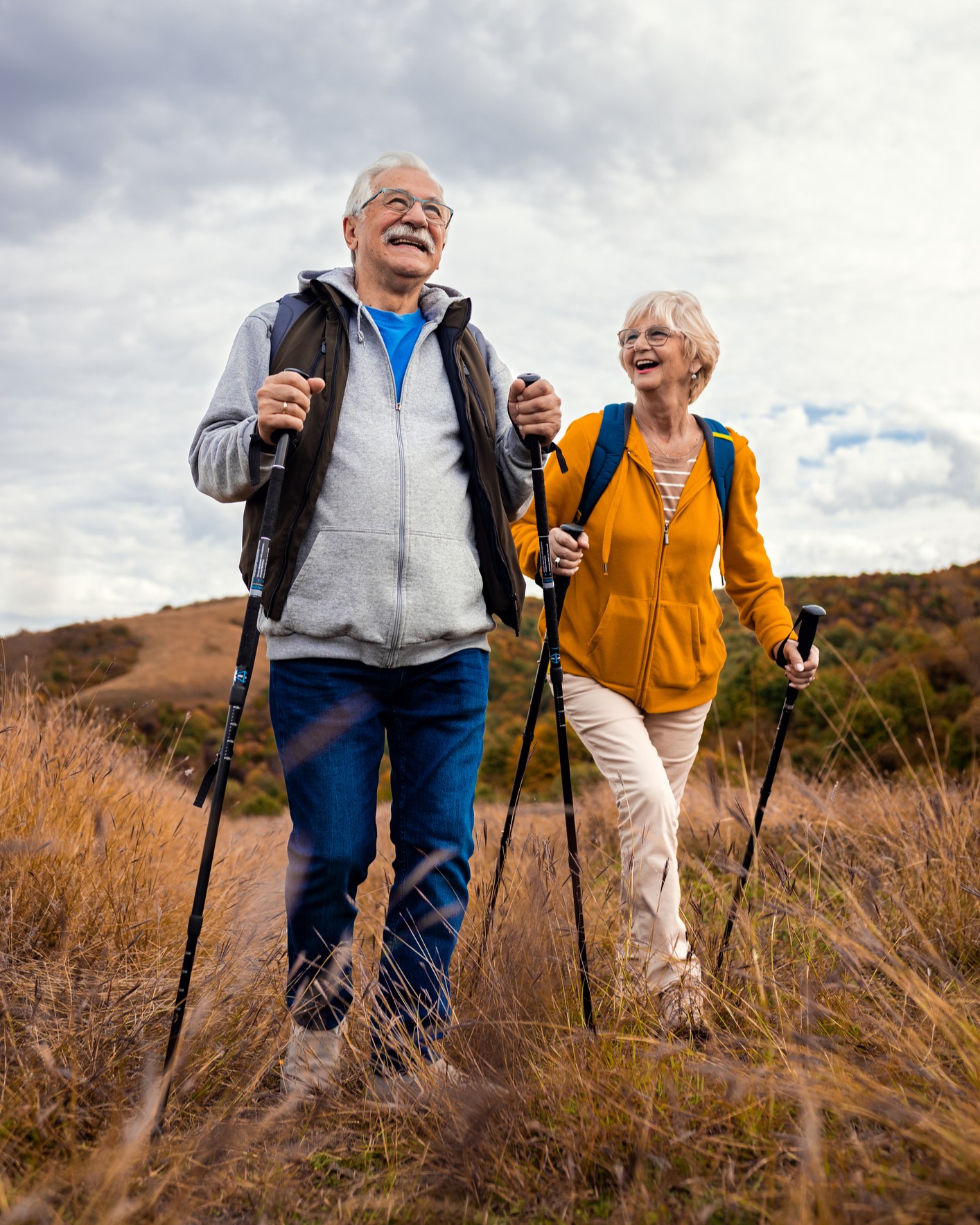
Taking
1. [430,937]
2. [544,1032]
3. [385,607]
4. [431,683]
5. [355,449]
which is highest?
[355,449]

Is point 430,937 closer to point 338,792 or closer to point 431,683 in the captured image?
point 338,792

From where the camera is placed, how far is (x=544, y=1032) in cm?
293

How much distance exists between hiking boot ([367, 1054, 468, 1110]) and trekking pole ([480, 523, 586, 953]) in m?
0.56

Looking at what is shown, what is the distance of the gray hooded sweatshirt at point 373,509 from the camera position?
2.89m

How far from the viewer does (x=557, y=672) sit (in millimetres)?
3240

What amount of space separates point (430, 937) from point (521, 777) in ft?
2.94

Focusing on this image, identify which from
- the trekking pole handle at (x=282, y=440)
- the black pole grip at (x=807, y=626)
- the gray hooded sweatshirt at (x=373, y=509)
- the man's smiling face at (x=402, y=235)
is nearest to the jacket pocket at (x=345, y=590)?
the gray hooded sweatshirt at (x=373, y=509)

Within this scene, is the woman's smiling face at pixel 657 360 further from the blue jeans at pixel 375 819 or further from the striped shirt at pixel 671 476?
the blue jeans at pixel 375 819

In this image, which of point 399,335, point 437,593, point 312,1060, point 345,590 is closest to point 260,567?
point 345,590

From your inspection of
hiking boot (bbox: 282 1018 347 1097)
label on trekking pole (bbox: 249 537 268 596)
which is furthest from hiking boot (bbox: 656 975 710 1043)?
label on trekking pole (bbox: 249 537 268 596)

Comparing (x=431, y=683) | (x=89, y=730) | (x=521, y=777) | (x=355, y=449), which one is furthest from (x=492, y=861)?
(x=355, y=449)

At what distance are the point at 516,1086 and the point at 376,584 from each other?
1.35m

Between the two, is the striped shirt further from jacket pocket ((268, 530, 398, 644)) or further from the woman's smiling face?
jacket pocket ((268, 530, 398, 644))

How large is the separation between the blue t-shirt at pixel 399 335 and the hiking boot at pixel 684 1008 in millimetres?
1919
